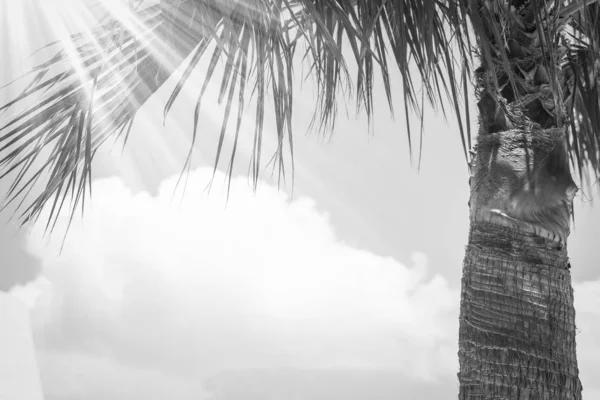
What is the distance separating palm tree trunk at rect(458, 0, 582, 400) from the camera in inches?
104

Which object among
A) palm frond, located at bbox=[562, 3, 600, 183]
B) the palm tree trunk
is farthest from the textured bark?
palm frond, located at bbox=[562, 3, 600, 183]

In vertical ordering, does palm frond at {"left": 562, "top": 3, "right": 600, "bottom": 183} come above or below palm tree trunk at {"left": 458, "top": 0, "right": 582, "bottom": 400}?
above

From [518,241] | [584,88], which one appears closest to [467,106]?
[518,241]

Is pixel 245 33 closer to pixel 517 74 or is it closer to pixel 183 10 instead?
pixel 183 10

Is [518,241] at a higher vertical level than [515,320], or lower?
higher

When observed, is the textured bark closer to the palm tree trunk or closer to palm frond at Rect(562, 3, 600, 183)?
the palm tree trunk

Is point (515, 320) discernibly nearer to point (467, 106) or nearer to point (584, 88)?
point (467, 106)

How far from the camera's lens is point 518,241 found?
2793 mm

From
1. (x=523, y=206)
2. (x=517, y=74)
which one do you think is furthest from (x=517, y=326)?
(x=517, y=74)

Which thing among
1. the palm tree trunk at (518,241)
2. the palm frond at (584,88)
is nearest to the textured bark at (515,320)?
the palm tree trunk at (518,241)

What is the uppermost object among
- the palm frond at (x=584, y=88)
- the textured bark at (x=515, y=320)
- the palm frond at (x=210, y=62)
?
the palm frond at (x=584, y=88)

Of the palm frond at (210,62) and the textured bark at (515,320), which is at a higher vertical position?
the palm frond at (210,62)

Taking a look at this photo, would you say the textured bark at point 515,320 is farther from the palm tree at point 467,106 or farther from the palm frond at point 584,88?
the palm frond at point 584,88

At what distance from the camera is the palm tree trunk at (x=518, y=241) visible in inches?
104
